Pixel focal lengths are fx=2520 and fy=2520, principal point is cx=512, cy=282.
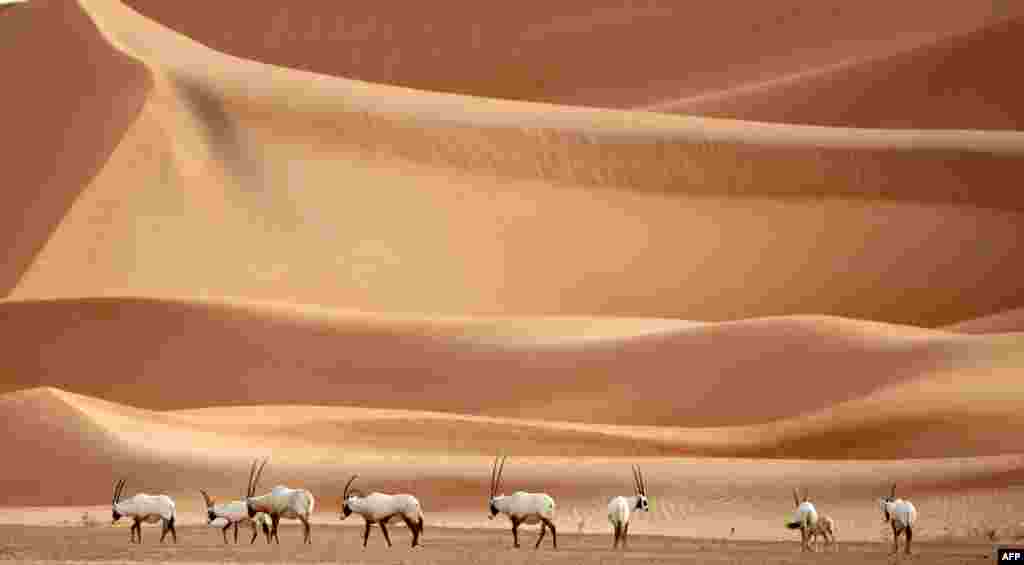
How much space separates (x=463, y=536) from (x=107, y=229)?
30.1 meters

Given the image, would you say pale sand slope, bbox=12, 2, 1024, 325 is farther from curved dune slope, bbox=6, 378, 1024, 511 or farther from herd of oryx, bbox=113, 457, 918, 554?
herd of oryx, bbox=113, 457, 918, 554

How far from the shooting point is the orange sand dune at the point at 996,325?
175 ft

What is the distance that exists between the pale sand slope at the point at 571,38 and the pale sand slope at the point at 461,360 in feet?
118

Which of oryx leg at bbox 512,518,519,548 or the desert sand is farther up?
the desert sand

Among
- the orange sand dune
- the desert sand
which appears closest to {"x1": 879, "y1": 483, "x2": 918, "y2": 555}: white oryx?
the desert sand

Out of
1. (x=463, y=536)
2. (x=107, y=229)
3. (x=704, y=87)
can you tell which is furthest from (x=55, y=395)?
(x=704, y=87)

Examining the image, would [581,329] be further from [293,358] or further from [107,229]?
[107,229]

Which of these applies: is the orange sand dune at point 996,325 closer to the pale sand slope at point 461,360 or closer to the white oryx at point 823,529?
the pale sand slope at point 461,360

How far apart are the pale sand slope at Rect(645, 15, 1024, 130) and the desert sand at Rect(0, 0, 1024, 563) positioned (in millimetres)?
140

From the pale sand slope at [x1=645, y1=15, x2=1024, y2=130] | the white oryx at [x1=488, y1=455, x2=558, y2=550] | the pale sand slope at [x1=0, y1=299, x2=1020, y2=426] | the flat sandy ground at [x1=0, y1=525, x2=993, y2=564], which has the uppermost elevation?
the pale sand slope at [x1=645, y1=15, x2=1024, y2=130]

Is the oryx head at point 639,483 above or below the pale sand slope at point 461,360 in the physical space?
below

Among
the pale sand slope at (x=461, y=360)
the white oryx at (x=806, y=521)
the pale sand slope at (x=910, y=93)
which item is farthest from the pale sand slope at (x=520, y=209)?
the white oryx at (x=806, y=521)

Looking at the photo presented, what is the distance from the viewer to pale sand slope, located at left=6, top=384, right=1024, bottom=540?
3584 centimetres

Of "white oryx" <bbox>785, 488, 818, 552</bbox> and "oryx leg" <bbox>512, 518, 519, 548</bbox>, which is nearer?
"oryx leg" <bbox>512, 518, 519, 548</bbox>
